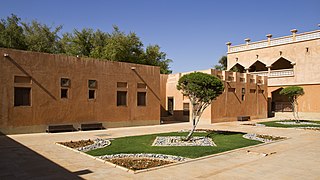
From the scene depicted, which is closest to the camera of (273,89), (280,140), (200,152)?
(200,152)

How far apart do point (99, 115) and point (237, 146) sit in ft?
34.5

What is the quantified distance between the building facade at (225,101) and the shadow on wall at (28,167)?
17513 mm

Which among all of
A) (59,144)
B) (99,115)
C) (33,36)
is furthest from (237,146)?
(33,36)

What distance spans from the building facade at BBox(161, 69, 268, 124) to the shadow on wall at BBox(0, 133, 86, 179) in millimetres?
17513

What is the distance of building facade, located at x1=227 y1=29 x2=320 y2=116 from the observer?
3062 cm

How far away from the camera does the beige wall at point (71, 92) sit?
15.4 metres

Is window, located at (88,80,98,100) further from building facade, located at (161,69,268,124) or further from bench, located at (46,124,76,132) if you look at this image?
building facade, located at (161,69,268,124)

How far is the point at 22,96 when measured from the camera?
1591 centimetres

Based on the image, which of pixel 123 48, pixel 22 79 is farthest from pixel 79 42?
pixel 22 79

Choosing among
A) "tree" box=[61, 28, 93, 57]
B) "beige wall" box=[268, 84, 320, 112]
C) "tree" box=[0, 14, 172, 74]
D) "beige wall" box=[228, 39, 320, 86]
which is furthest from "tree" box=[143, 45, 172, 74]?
"beige wall" box=[268, 84, 320, 112]

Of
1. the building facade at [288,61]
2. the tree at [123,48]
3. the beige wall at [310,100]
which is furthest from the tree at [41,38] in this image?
the beige wall at [310,100]

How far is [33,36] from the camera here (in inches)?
1367

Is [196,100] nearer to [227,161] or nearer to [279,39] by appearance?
[227,161]

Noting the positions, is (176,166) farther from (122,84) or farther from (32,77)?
(122,84)
